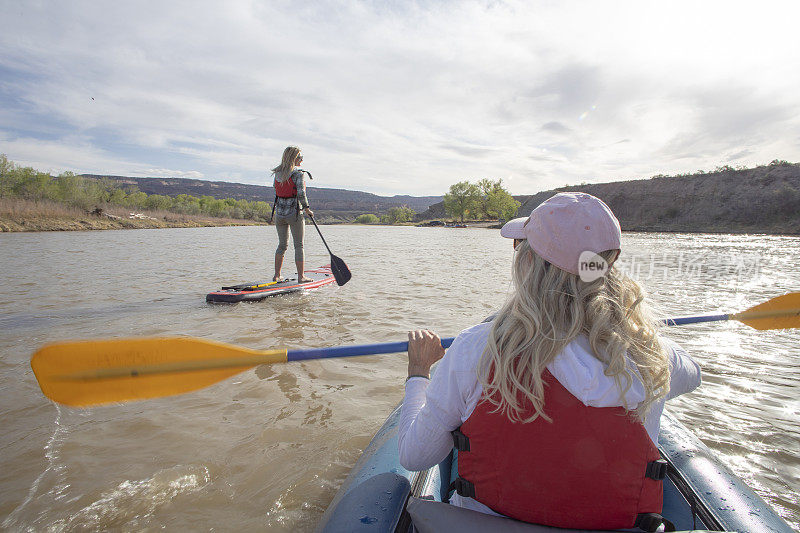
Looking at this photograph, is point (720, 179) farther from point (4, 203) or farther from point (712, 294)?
point (4, 203)

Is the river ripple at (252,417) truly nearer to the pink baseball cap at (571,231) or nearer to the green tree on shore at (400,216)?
the pink baseball cap at (571,231)

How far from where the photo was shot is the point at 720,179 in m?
42.0

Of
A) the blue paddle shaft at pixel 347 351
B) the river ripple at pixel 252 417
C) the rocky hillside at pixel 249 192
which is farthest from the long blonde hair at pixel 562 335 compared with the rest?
the rocky hillside at pixel 249 192

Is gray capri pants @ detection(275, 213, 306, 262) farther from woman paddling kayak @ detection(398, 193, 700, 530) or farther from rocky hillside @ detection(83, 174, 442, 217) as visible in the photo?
rocky hillside @ detection(83, 174, 442, 217)

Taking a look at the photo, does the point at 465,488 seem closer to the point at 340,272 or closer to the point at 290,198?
the point at 340,272

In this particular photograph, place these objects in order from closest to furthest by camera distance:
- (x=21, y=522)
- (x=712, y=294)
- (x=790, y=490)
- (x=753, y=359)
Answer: (x=21, y=522) < (x=790, y=490) < (x=753, y=359) < (x=712, y=294)

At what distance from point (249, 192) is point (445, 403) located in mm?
156718

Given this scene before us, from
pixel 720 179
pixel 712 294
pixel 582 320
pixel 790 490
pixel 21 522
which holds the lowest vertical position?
pixel 21 522

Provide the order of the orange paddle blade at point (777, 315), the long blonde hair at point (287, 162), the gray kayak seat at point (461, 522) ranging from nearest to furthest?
the gray kayak seat at point (461, 522), the orange paddle blade at point (777, 315), the long blonde hair at point (287, 162)

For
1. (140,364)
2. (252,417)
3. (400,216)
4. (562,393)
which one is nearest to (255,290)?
(252,417)

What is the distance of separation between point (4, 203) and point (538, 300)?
129ft

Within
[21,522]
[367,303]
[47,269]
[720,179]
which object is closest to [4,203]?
[47,269]

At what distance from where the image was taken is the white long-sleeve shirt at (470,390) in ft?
3.36

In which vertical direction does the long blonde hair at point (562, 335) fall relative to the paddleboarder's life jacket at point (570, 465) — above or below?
above
